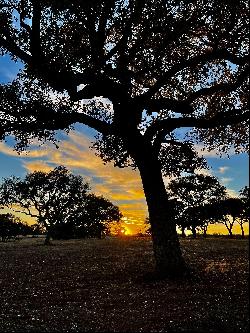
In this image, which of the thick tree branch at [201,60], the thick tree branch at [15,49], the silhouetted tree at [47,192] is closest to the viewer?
the thick tree branch at [201,60]

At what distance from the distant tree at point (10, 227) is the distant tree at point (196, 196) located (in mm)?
57440

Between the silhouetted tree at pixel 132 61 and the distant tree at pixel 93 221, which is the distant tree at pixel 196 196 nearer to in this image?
the distant tree at pixel 93 221

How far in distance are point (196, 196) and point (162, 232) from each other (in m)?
86.1

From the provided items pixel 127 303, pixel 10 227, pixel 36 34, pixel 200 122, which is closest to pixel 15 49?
pixel 36 34

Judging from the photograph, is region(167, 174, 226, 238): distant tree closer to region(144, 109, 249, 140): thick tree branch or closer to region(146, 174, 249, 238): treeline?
region(146, 174, 249, 238): treeline

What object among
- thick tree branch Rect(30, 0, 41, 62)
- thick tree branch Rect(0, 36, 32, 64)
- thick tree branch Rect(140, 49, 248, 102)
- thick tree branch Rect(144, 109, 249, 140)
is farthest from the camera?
thick tree branch Rect(0, 36, 32, 64)

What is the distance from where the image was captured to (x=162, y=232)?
1886cm

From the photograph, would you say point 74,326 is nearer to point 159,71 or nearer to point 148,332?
point 148,332

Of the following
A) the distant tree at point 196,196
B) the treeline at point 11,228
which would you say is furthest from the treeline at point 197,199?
the treeline at point 11,228

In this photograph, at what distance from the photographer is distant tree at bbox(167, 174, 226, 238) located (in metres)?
99.7

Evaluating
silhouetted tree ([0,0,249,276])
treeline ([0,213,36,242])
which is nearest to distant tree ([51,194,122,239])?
treeline ([0,213,36,242])

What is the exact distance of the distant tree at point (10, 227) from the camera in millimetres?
127312

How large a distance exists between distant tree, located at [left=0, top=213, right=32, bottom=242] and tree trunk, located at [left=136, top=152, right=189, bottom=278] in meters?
111

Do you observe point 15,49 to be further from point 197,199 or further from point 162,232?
point 197,199
